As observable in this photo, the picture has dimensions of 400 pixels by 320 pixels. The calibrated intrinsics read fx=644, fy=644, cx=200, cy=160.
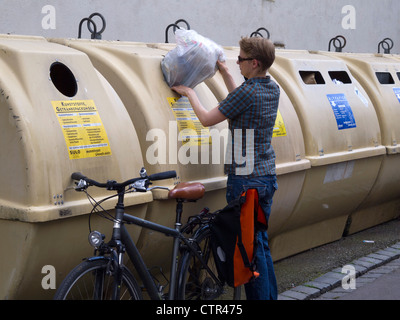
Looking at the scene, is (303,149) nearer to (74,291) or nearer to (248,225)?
(248,225)

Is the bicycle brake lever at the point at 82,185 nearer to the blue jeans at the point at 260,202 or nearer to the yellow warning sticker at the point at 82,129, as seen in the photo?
the yellow warning sticker at the point at 82,129

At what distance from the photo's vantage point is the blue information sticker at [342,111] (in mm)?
5488

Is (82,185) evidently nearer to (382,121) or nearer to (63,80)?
(63,80)

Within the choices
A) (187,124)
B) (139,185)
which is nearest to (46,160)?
(139,185)

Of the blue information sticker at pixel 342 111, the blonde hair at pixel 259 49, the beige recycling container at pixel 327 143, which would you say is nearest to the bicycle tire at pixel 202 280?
the blonde hair at pixel 259 49

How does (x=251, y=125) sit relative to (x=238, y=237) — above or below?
above

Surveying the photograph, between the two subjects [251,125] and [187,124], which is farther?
[187,124]

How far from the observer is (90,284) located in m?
3.09

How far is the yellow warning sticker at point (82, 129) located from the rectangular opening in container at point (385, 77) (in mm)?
4134

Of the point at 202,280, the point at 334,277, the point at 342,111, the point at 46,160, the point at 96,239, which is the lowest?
the point at 334,277

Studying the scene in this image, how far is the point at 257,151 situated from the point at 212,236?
58 centimetres

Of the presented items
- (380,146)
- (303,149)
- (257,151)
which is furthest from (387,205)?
(257,151)

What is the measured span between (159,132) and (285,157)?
136 centimetres

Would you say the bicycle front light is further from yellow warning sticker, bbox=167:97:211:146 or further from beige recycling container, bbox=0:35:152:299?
yellow warning sticker, bbox=167:97:211:146
